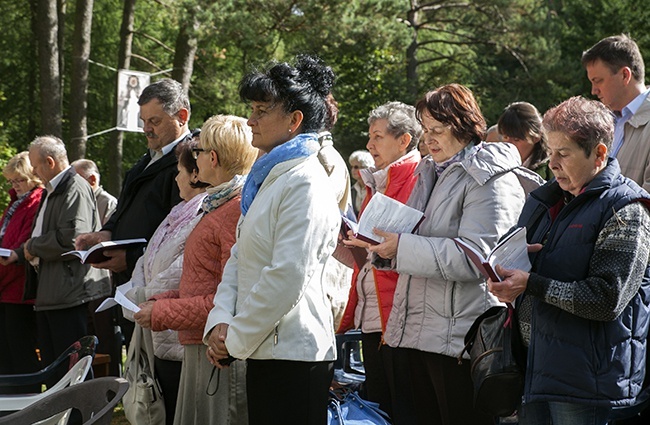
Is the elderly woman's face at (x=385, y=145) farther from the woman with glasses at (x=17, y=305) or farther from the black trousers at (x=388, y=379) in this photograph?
the woman with glasses at (x=17, y=305)

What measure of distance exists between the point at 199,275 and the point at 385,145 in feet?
5.62

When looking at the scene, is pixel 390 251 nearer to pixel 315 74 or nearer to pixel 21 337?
pixel 315 74

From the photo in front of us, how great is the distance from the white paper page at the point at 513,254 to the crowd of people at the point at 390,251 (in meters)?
0.04

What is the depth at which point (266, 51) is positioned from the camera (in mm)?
18281

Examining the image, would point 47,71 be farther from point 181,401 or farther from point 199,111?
point 181,401

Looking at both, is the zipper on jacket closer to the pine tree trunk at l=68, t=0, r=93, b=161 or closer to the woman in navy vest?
the woman in navy vest

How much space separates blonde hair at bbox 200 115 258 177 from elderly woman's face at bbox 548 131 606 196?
4.70ft

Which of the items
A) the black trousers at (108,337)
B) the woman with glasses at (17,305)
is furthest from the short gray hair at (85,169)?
the black trousers at (108,337)

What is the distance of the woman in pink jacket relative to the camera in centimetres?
390

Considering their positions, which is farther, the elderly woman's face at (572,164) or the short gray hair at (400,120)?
the short gray hair at (400,120)

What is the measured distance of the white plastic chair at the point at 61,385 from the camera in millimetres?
3726

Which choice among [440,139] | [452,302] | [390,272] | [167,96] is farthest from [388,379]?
[167,96]

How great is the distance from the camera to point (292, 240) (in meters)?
3.20

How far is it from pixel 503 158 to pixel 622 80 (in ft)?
2.89
